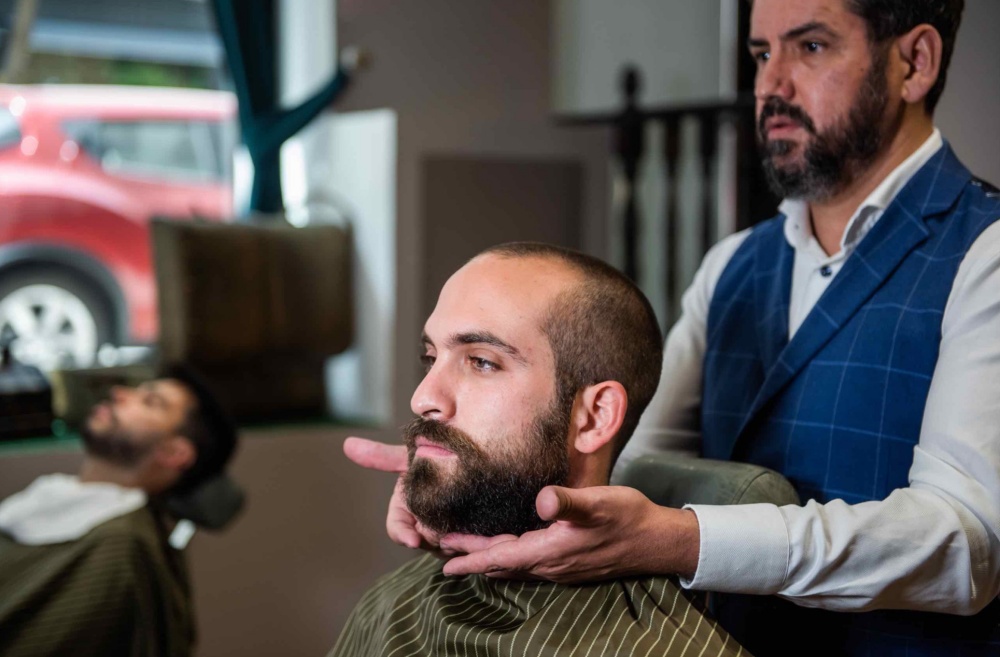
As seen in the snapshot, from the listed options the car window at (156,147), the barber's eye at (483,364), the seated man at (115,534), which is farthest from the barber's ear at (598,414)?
the car window at (156,147)

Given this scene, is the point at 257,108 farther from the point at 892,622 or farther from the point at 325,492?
the point at 892,622

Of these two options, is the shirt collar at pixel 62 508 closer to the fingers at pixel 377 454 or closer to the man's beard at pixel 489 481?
the fingers at pixel 377 454

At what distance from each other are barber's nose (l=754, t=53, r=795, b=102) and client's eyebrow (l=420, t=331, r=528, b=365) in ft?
1.99

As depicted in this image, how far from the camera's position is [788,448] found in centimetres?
166

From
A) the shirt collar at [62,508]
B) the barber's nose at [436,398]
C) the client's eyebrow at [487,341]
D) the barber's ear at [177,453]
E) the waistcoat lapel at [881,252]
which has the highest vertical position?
the waistcoat lapel at [881,252]

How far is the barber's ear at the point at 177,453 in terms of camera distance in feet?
10.2

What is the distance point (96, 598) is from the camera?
2652 millimetres

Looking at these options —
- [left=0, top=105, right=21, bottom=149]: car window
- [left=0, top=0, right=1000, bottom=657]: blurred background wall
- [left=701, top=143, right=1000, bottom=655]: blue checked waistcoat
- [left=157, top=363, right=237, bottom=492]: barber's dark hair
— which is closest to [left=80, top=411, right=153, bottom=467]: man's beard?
[left=157, top=363, right=237, bottom=492]: barber's dark hair

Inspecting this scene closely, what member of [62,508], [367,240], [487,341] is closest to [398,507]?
[487,341]

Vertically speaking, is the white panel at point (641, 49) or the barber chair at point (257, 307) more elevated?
the white panel at point (641, 49)

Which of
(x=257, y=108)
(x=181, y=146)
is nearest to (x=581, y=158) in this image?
(x=257, y=108)

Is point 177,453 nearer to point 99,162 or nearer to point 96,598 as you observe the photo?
point 96,598

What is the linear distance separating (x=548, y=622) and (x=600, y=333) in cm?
38

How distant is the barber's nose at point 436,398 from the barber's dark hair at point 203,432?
74.5 inches
